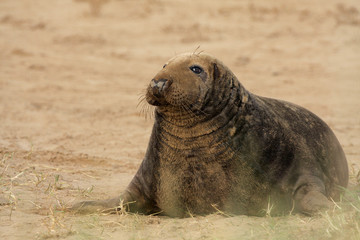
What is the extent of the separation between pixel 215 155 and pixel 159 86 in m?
0.67

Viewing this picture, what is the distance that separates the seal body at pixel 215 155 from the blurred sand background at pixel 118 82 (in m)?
0.23

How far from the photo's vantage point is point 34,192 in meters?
5.11

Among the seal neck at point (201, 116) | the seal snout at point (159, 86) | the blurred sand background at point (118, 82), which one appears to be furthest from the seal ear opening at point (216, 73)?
the blurred sand background at point (118, 82)

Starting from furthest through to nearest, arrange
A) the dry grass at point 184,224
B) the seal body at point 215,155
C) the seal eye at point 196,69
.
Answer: the seal eye at point 196,69
the seal body at point 215,155
the dry grass at point 184,224

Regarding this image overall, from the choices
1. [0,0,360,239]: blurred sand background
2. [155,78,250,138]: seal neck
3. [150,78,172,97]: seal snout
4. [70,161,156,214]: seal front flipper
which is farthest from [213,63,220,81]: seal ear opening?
[0,0,360,239]: blurred sand background

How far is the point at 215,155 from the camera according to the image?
442cm

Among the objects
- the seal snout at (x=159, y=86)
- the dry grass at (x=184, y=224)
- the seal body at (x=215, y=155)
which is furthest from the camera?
the seal body at (x=215, y=155)

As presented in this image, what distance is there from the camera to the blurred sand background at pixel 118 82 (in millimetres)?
4250

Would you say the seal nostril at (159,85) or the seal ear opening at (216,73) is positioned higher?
the seal ear opening at (216,73)

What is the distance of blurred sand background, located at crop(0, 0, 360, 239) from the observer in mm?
4250

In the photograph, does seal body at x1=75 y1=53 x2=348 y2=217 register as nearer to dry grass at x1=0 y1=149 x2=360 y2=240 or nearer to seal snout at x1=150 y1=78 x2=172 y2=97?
seal snout at x1=150 y1=78 x2=172 y2=97

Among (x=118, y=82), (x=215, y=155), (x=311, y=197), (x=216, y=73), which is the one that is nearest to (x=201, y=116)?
(x=215, y=155)

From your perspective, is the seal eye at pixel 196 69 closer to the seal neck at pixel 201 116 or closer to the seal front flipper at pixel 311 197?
the seal neck at pixel 201 116

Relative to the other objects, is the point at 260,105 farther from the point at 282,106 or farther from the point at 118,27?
the point at 118,27
